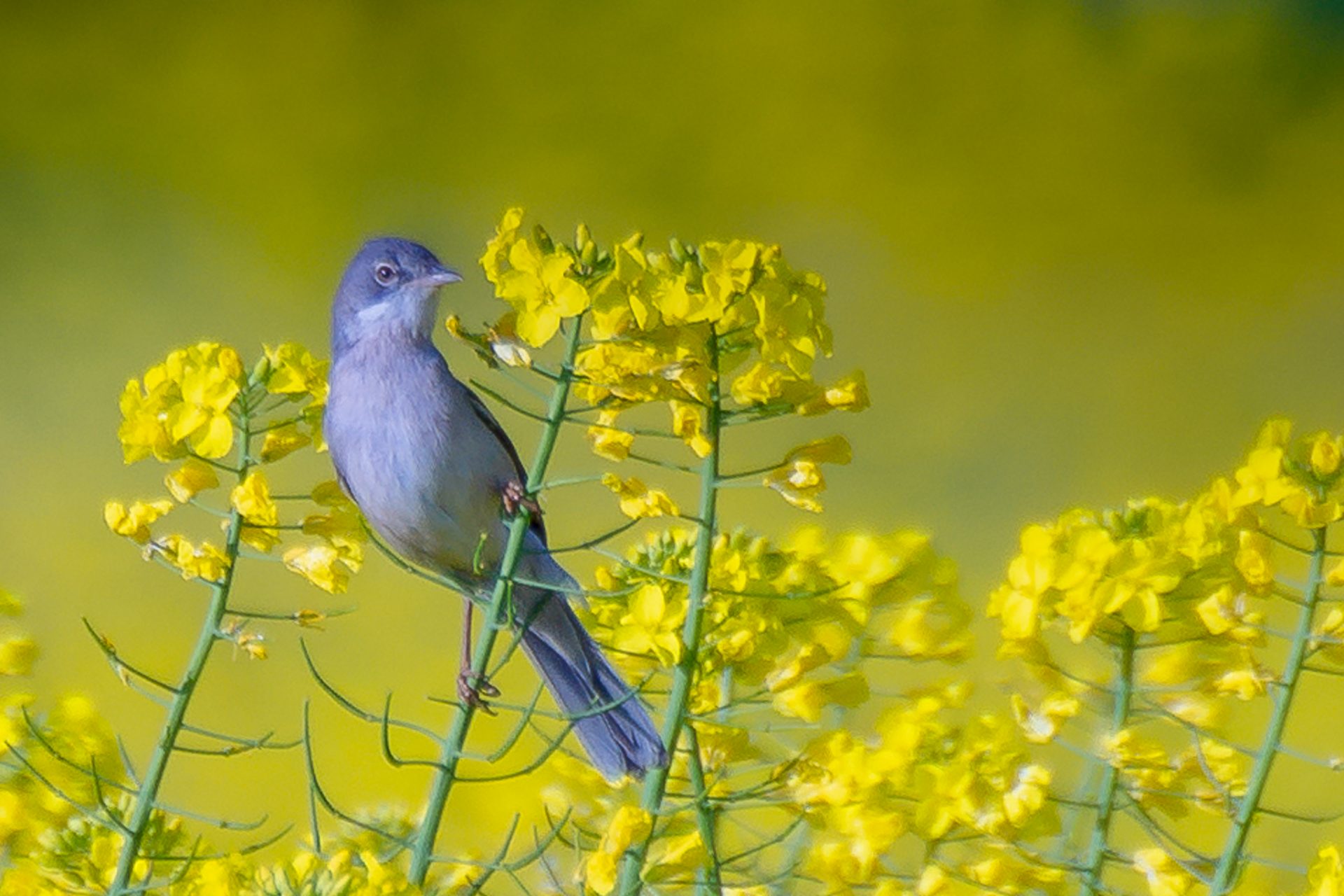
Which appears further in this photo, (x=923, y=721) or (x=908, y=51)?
(x=908, y=51)

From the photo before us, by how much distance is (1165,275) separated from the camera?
193 centimetres

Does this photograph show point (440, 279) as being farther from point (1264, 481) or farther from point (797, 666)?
point (1264, 481)

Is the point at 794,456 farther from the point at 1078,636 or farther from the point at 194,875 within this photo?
the point at 194,875

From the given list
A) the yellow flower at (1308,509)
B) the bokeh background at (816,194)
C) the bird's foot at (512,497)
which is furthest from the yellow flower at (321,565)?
the bokeh background at (816,194)

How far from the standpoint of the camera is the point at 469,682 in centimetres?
88

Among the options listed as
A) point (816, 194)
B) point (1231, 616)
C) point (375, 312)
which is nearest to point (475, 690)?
point (1231, 616)

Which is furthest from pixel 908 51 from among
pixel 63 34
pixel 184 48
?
pixel 63 34

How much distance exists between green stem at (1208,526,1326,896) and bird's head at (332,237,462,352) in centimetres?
58

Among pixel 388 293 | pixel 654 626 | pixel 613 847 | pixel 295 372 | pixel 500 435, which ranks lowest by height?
pixel 613 847

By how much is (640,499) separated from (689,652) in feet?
0.25

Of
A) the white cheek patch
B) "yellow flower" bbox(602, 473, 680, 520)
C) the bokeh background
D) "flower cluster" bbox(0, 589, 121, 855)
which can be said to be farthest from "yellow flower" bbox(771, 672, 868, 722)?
the bokeh background

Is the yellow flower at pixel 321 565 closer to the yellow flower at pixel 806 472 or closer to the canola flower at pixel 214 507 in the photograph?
the canola flower at pixel 214 507

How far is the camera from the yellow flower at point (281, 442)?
773 millimetres

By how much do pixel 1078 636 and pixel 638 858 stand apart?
0.71 feet
